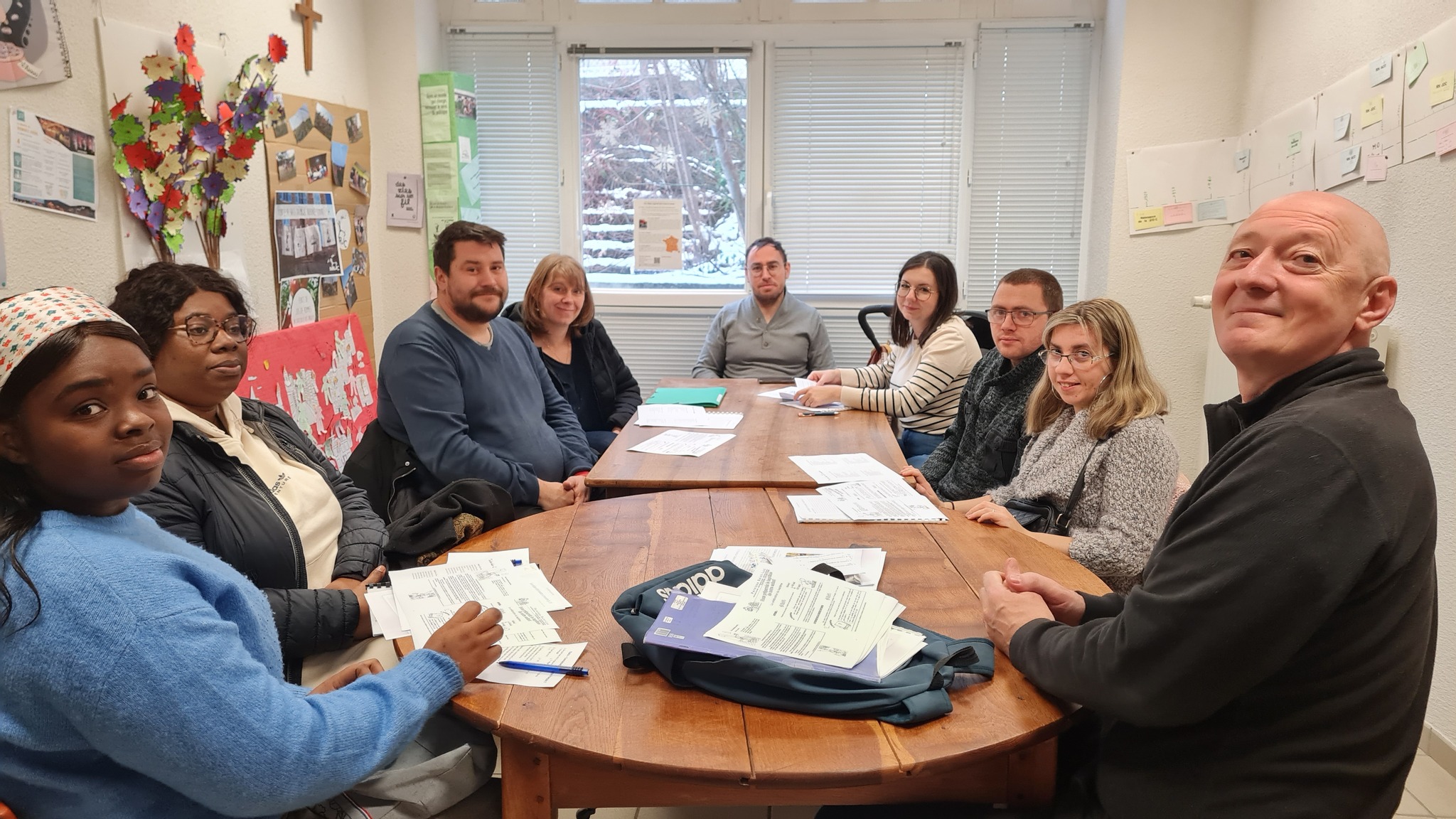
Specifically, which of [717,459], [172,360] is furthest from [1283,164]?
[172,360]

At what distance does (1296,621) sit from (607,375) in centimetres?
315

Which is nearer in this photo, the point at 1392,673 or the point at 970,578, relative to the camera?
the point at 1392,673

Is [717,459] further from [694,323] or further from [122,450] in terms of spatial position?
[694,323]

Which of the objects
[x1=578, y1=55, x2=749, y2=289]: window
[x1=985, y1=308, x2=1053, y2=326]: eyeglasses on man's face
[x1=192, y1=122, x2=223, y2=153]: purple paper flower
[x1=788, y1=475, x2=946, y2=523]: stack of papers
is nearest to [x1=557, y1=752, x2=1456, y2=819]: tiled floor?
[x1=788, y1=475, x2=946, y2=523]: stack of papers

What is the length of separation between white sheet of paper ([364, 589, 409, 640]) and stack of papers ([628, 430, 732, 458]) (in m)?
1.16

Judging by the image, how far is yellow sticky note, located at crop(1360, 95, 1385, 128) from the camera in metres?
2.69

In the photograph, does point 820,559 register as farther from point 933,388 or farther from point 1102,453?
point 933,388

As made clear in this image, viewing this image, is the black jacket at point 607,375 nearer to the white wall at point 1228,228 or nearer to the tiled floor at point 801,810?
the tiled floor at point 801,810

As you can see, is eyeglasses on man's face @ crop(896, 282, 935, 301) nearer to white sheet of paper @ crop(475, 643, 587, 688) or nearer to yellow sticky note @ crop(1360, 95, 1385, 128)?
yellow sticky note @ crop(1360, 95, 1385, 128)

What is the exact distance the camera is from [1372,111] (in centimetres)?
275

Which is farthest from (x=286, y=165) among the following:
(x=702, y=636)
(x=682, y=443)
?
(x=702, y=636)

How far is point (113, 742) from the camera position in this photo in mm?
883

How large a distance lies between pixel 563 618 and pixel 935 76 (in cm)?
399

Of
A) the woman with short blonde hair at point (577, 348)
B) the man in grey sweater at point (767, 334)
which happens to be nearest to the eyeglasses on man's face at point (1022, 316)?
the woman with short blonde hair at point (577, 348)
